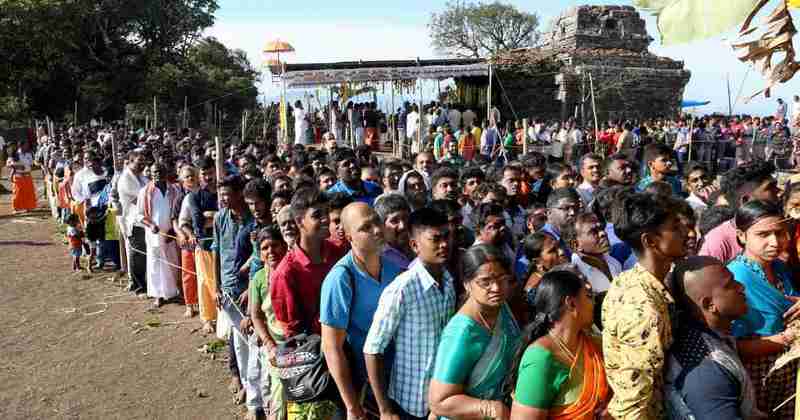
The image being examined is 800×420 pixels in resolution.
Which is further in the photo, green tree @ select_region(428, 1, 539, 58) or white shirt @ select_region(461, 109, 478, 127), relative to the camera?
green tree @ select_region(428, 1, 539, 58)

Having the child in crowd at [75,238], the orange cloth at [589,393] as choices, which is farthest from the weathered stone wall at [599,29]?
the orange cloth at [589,393]

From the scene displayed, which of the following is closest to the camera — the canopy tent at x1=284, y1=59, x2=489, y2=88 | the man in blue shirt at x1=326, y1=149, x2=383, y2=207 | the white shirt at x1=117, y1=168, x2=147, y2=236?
the man in blue shirt at x1=326, y1=149, x2=383, y2=207

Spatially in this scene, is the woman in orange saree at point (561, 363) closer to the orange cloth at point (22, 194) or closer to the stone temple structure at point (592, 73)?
the orange cloth at point (22, 194)

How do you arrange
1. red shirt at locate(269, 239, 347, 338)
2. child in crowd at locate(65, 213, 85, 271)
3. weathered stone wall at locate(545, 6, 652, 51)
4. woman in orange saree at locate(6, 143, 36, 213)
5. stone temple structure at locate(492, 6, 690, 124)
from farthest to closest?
weathered stone wall at locate(545, 6, 652, 51) < stone temple structure at locate(492, 6, 690, 124) < woman in orange saree at locate(6, 143, 36, 213) < child in crowd at locate(65, 213, 85, 271) < red shirt at locate(269, 239, 347, 338)

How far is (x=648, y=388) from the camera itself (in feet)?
6.84

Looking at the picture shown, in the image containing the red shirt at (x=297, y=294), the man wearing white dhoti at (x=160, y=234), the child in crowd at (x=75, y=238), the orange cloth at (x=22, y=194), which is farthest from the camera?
the orange cloth at (x=22, y=194)

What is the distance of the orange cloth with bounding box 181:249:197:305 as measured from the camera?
671 centimetres

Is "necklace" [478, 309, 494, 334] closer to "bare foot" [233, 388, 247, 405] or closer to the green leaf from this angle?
the green leaf

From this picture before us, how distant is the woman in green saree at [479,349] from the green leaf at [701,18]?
1.56m

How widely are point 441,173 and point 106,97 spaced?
2824cm

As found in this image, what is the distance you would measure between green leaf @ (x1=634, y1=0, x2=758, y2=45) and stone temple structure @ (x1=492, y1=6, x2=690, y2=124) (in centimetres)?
2064

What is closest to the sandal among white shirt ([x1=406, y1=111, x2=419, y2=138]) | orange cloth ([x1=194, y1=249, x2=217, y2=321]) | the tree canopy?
orange cloth ([x1=194, y1=249, x2=217, y2=321])

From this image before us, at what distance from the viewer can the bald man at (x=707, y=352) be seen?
2066mm

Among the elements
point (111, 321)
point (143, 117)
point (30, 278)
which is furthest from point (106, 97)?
point (111, 321)
